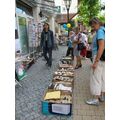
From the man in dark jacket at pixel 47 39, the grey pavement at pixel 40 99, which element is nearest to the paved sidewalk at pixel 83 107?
the grey pavement at pixel 40 99

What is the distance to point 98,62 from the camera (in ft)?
14.9

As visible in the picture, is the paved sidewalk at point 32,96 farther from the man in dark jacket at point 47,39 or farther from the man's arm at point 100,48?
the man's arm at point 100,48

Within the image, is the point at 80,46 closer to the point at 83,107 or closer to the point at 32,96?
the point at 32,96

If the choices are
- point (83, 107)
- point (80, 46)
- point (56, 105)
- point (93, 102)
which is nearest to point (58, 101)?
point (56, 105)

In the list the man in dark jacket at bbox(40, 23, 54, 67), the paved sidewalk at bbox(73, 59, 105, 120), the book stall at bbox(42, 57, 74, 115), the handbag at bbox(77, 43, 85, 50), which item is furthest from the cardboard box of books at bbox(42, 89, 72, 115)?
the man in dark jacket at bbox(40, 23, 54, 67)

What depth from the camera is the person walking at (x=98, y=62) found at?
434 cm

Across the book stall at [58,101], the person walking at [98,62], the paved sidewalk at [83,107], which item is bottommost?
the paved sidewalk at [83,107]

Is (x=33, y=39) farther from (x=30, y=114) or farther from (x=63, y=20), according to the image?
(x=63, y=20)

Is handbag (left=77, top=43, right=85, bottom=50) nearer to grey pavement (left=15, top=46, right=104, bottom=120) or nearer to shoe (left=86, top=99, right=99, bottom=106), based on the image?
grey pavement (left=15, top=46, right=104, bottom=120)

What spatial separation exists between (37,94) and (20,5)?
24.1ft
